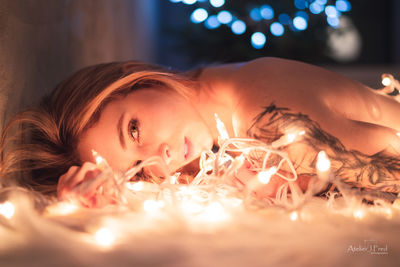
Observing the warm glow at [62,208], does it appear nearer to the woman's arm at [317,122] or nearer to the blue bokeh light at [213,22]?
the woman's arm at [317,122]

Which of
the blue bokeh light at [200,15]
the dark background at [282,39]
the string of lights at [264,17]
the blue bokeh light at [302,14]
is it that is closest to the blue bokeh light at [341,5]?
the string of lights at [264,17]

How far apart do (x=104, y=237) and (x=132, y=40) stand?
2348 mm

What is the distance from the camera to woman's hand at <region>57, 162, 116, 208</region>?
809mm

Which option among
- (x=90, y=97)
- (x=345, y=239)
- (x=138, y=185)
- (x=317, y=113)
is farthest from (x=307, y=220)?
(x=90, y=97)

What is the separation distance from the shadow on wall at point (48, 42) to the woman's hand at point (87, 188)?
1.04ft

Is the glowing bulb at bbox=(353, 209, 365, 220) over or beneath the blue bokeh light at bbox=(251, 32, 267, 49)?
beneath

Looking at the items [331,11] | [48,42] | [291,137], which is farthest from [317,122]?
[331,11]

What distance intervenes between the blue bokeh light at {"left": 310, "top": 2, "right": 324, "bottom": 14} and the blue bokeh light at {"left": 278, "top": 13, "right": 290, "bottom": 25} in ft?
0.69

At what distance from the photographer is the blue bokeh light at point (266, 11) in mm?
3096

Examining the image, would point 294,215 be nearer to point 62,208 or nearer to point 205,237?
point 205,237

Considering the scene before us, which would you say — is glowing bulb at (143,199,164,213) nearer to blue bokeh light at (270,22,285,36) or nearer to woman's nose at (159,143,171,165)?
woman's nose at (159,143,171,165)

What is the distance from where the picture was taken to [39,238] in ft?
2.06

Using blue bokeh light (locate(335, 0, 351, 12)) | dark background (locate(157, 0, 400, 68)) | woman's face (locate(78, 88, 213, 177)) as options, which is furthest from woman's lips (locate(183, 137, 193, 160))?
blue bokeh light (locate(335, 0, 351, 12))

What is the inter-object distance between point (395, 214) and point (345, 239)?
0.71 feet
